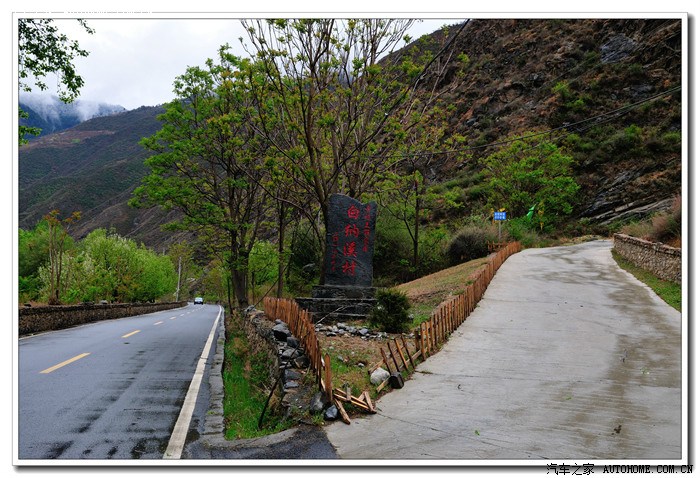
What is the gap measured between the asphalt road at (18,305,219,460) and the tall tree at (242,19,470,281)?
16.4 ft

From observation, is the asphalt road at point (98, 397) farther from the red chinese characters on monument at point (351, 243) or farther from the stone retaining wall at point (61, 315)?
the red chinese characters on monument at point (351, 243)

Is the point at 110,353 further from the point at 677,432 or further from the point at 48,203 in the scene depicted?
the point at 48,203

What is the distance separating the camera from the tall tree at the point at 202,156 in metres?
18.7

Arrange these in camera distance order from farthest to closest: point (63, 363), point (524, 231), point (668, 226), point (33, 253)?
point (33, 253) → point (524, 231) → point (668, 226) → point (63, 363)

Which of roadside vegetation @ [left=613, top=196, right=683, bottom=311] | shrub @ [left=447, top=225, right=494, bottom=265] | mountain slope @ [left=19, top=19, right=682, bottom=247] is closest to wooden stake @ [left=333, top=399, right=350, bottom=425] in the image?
roadside vegetation @ [left=613, top=196, right=683, bottom=311]

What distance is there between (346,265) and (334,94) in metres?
5.65

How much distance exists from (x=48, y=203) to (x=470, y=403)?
55.8 meters

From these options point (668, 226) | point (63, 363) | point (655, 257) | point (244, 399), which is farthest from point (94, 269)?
point (668, 226)

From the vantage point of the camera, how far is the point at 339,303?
11328 mm

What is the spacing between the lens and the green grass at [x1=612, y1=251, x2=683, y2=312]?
44.5ft

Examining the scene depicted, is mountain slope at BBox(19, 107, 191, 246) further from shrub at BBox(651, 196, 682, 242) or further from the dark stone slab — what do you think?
shrub at BBox(651, 196, 682, 242)

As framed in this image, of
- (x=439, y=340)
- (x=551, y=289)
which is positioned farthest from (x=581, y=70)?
(x=439, y=340)

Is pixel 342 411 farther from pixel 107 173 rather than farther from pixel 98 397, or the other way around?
pixel 107 173

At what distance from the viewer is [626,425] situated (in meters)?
4.74
